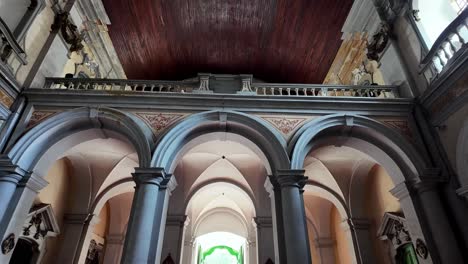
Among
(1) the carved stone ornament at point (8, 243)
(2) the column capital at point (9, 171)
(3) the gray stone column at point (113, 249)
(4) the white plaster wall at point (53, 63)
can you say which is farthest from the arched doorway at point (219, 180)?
(4) the white plaster wall at point (53, 63)

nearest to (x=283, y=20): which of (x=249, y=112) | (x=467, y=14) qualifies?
(x=249, y=112)

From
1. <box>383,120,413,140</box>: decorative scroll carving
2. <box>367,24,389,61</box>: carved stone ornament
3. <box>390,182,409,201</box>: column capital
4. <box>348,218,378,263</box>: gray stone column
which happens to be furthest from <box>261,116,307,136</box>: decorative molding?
<box>348,218,378,263</box>: gray stone column

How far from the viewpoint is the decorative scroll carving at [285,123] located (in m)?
6.01

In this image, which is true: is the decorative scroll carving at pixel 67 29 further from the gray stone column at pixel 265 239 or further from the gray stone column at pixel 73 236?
the gray stone column at pixel 265 239

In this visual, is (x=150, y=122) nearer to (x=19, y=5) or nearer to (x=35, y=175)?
(x=35, y=175)

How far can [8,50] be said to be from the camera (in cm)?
548

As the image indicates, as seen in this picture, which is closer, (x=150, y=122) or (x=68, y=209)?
(x=150, y=122)

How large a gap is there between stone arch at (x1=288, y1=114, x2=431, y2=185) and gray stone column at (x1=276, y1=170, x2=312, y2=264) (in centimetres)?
30

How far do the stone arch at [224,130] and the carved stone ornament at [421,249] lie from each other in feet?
8.35

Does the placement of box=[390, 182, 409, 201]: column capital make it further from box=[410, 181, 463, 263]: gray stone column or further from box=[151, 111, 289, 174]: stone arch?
box=[151, 111, 289, 174]: stone arch

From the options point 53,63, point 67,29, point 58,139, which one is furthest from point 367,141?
point 67,29

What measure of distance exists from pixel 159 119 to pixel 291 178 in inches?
114

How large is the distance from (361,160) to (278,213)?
3554 mm

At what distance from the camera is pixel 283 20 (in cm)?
815
